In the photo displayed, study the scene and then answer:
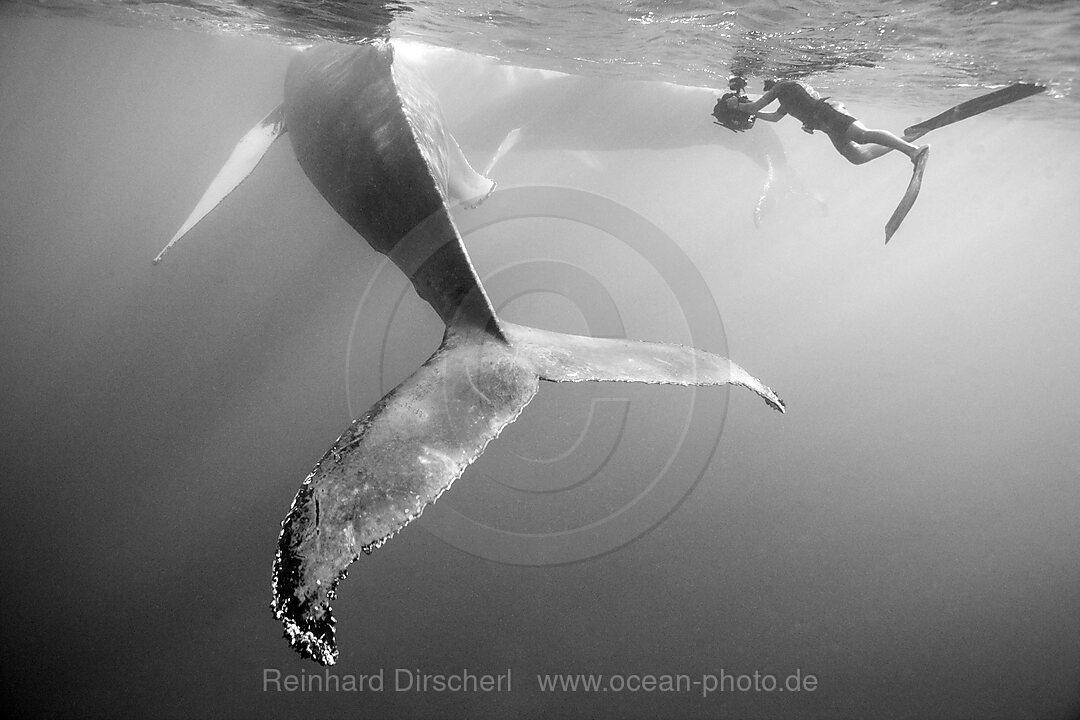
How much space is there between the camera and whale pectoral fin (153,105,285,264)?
23.1ft

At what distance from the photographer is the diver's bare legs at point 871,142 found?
6.99 meters

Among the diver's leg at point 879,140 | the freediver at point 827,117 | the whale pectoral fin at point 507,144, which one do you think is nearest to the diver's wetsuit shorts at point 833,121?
the freediver at point 827,117

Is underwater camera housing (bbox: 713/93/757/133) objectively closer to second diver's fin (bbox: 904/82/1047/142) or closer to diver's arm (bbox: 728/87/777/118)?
diver's arm (bbox: 728/87/777/118)

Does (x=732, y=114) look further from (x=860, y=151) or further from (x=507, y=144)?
(x=507, y=144)

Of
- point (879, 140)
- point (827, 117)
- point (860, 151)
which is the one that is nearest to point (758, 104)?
point (827, 117)

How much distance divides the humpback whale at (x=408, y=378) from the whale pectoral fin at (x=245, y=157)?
1530 mm

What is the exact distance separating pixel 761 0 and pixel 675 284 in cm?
1552

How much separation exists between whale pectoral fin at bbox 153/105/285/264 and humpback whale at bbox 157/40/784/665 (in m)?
1.53

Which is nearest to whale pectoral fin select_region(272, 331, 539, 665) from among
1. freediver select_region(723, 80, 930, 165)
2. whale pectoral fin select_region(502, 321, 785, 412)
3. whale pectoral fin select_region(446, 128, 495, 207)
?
whale pectoral fin select_region(502, 321, 785, 412)

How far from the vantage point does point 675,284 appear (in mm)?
A: 21766

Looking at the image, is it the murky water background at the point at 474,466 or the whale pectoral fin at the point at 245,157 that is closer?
the whale pectoral fin at the point at 245,157

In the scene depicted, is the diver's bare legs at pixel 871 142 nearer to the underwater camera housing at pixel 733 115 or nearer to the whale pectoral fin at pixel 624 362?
the underwater camera housing at pixel 733 115

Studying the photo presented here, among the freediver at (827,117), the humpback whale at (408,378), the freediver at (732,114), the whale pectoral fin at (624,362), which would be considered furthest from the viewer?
the freediver at (732,114)

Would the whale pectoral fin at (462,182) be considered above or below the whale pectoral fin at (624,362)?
above
